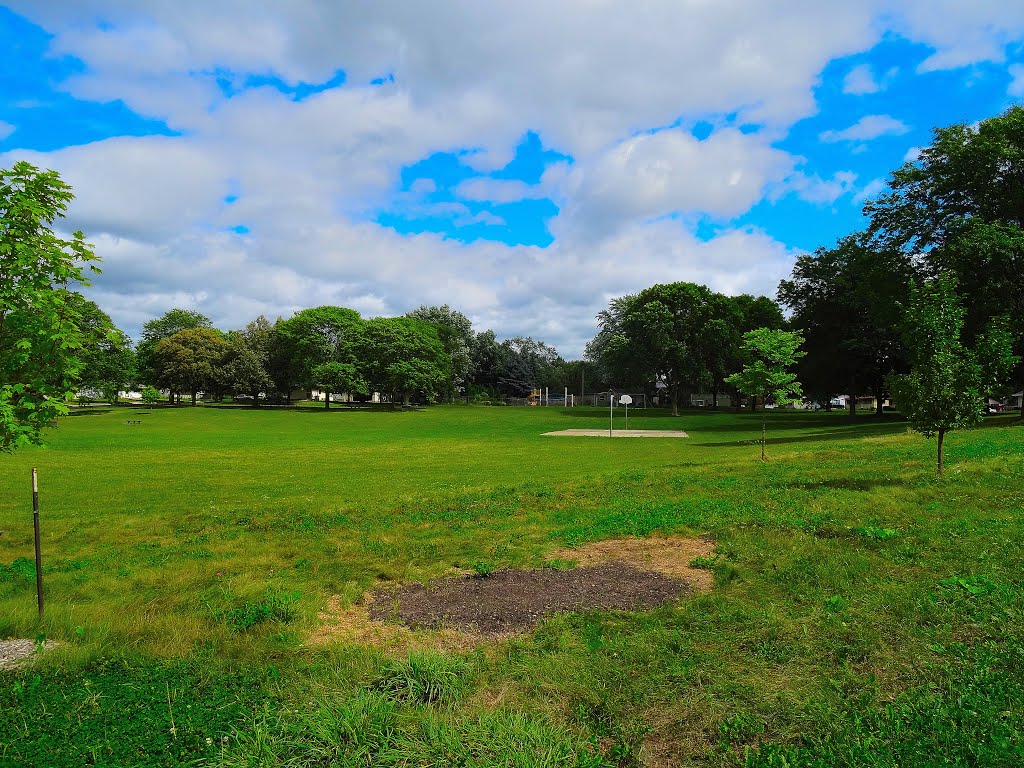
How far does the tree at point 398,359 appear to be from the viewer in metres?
80.4

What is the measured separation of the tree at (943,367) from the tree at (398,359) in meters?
69.3

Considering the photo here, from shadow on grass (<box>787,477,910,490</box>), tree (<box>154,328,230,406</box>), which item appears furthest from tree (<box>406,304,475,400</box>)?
shadow on grass (<box>787,477,910,490</box>)

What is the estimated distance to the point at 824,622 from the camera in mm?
5605

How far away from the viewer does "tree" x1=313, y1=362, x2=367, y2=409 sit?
79.1 metres

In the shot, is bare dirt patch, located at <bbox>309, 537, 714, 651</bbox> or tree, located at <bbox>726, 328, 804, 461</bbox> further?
tree, located at <bbox>726, 328, 804, 461</bbox>

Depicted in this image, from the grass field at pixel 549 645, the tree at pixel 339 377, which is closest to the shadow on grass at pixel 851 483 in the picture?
the grass field at pixel 549 645

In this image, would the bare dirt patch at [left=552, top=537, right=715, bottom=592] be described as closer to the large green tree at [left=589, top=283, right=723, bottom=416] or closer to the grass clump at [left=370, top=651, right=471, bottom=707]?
the grass clump at [left=370, top=651, right=471, bottom=707]

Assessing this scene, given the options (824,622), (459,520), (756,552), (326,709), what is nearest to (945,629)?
(824,622)

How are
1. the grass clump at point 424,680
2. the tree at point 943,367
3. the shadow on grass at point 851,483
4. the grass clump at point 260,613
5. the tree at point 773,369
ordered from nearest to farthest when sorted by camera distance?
the grass clump at point 424,680 → the grass clump at point 260,613 → the shadow on grass at point 851,483 → the tree at point 943,367 → the tree at point 773,369

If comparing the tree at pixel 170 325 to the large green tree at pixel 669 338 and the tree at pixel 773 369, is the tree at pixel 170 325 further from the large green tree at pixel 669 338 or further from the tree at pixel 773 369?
the tree at pixel 773 369

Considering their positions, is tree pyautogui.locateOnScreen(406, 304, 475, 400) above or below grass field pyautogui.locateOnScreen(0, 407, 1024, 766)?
above

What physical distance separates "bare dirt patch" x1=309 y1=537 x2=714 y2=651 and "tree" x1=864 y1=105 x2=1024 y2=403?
3135 centimetres

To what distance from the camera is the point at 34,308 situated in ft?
26.1

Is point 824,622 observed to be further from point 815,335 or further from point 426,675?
point 815,335
